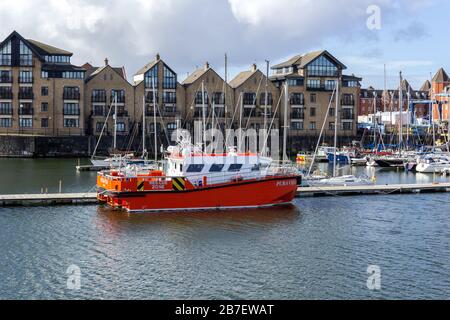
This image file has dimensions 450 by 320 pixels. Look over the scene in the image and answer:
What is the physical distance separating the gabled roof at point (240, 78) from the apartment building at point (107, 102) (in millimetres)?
16646

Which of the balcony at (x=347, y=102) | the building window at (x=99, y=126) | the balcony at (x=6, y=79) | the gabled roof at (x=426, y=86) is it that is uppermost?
the gabled roof at (x=426, y=86)

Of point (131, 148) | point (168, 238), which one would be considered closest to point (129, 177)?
point (168, 238)

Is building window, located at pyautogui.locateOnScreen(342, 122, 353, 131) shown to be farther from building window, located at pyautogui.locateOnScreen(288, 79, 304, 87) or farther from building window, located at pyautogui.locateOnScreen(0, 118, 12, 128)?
building window, located at pyautogui.locateOnScreen(0, 118, 12, 128)

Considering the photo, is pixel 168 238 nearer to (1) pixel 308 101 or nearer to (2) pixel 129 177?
(2) pixel 129 177

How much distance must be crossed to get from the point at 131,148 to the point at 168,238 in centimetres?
6352

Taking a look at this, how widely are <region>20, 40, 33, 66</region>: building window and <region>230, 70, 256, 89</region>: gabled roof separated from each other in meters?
30.9

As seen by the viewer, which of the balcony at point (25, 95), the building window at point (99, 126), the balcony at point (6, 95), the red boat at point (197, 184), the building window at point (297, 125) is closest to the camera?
the red boat at point (197, 184)

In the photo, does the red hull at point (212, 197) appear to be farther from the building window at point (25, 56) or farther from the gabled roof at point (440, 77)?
the gabled roof at point (440, 77)

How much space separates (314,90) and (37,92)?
43094mm

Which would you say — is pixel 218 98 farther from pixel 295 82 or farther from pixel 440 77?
pixel 440 77

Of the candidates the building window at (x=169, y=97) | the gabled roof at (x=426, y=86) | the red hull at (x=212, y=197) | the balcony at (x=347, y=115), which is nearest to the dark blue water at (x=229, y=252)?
the red hull at (x=212, y=197)

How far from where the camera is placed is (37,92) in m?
100

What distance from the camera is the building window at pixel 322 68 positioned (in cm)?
11072

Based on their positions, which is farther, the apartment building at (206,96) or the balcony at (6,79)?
the apartment building at (206,96)
